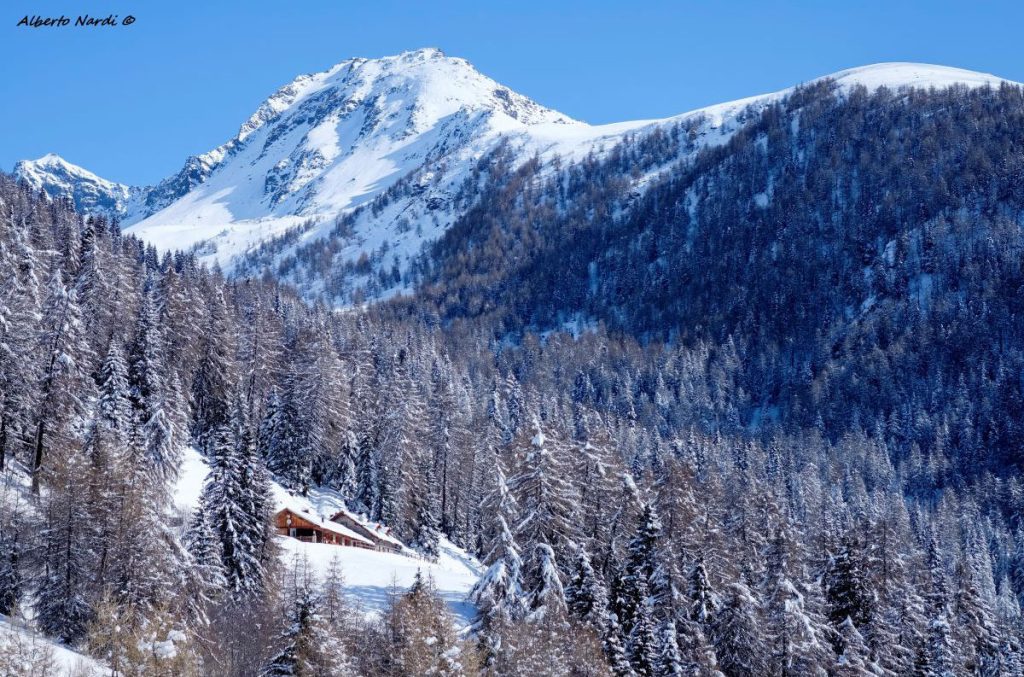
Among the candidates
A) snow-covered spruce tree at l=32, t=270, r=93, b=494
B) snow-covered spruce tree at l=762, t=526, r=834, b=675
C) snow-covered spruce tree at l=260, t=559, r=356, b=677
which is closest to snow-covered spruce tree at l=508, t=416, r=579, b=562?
snow-covered spruce tree at l=762, t=526, r=834, b=675

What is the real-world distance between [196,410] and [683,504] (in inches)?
1708

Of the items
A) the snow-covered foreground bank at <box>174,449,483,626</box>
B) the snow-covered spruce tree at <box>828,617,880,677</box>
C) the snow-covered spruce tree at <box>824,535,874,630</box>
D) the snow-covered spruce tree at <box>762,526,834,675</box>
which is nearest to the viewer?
the snow-covered spruce tree at <box>762,526,834,675</box>

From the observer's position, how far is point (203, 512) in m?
52.6


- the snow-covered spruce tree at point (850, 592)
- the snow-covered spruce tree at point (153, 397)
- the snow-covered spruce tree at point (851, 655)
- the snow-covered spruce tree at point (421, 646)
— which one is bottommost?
the snow-covered spruce tree at point (851, 655)

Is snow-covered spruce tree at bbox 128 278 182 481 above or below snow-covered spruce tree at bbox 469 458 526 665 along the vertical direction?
above

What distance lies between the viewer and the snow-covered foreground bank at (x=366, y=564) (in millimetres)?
54906

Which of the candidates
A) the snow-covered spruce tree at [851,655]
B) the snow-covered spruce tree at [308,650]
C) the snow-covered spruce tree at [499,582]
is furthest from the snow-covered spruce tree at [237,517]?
the snow-covered spruce tree at [851,655]

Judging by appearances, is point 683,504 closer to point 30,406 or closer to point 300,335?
point 30,406

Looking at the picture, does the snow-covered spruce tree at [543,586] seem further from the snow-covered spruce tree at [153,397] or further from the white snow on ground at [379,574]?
the snow-covered spruce tree at [153,397]

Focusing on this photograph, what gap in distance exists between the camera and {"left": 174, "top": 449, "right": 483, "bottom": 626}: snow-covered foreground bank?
180 ft

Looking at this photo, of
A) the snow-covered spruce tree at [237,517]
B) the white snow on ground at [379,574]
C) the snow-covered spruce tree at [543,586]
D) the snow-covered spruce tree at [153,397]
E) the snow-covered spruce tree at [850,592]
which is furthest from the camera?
the snow-covered spruce tree at [153,397]

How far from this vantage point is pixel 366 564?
60.8 metres

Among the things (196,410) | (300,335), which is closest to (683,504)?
(196,410)

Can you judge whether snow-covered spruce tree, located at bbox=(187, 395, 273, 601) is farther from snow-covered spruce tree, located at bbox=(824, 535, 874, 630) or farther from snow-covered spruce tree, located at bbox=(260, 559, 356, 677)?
snow-covered spruce tree, located at bbox=(824, 535, 874, 630)
